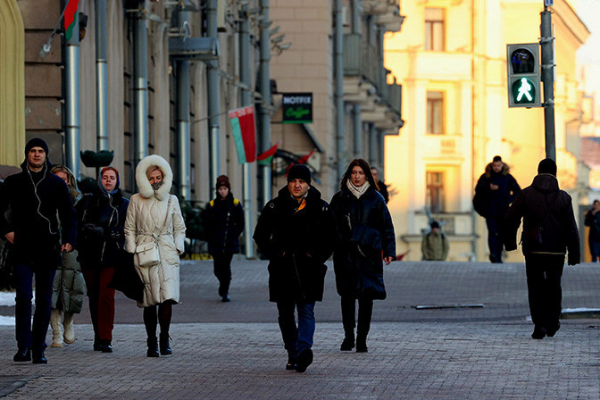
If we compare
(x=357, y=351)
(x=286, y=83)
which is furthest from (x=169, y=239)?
(x=286, y=83)

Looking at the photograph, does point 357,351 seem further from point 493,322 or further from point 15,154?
point 15,154

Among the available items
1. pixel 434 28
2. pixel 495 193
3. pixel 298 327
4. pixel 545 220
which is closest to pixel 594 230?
pixel 495 193

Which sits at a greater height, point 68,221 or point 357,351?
point 68,221

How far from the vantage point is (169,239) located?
13.4 metres

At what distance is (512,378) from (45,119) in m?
13.6

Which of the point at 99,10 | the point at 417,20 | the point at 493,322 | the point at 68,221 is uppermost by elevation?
the point at 417,20

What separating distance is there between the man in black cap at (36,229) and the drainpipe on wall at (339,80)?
35.3 m

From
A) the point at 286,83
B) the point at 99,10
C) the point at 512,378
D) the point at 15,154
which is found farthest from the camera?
the point at 286,83

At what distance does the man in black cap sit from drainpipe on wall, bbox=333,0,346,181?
35.3 m

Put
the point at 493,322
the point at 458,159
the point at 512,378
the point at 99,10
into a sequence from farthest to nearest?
the point at 458,159
the point at 99,10
the point at 493,322
the point at 512,378

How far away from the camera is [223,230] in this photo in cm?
2127

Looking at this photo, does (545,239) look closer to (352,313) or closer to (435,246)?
(352,313)

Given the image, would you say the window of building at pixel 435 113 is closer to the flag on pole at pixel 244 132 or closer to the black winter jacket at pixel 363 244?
the flag on pole at pixel 244 132

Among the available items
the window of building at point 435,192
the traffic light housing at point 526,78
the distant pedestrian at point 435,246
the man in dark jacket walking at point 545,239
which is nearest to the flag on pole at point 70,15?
the traffic light housing at point 526,78
